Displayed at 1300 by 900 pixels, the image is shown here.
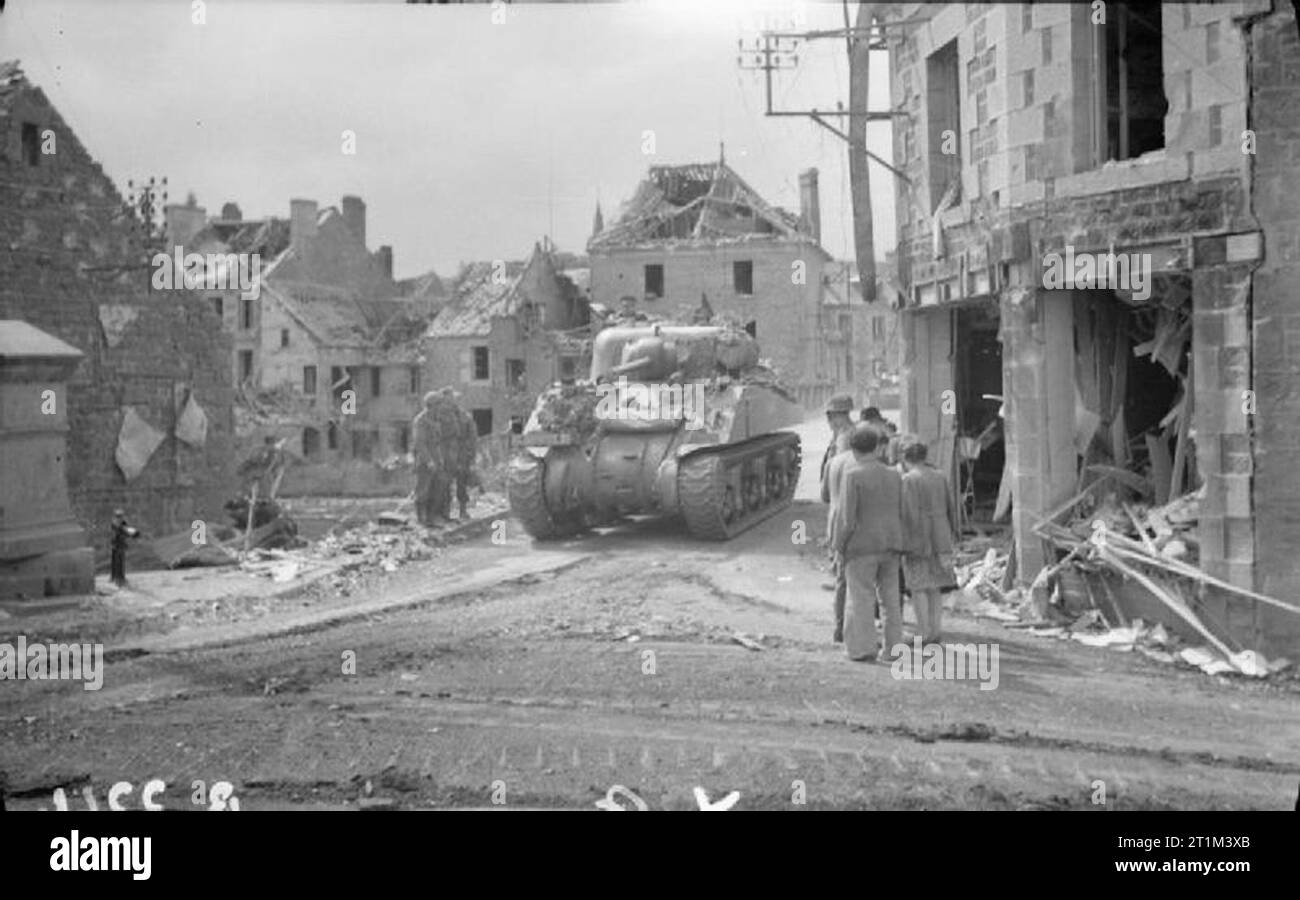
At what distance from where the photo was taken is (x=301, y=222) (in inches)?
1291

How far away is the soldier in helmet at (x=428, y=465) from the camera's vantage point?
50.5ft

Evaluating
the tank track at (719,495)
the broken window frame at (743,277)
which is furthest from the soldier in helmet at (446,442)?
the broken window frame at (743,277)

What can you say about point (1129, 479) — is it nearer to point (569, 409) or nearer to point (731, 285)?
point (569, 409)

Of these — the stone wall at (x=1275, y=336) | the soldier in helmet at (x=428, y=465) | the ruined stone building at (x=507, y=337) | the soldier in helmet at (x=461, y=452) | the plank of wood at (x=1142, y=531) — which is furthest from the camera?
the ruined stone building at (x=507, y=337)

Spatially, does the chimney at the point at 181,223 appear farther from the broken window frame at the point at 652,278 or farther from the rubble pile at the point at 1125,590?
the rubble pile at the point at 1125,590

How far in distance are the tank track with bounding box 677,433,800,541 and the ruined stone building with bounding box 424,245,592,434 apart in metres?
15.1

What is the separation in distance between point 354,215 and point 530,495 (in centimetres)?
2305

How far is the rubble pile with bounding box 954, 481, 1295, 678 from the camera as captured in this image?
8602 millimetres

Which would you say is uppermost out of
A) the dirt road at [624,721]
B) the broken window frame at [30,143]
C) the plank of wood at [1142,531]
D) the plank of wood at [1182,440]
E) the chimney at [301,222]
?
the chimney at [301,222]

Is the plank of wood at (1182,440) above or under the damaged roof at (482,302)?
under

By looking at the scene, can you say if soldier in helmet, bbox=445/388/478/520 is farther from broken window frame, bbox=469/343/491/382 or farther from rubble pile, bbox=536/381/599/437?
broken window frame, bbox=469/343/491/382

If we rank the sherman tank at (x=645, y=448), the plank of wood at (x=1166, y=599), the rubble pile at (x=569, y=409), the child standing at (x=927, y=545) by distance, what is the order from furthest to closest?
the rubble pile at (x=569, y=409) → the sherman tank at (x=645, y=448) → the child standing at (x=927, y=545) → the plank of wood at (x=1166, y=599)

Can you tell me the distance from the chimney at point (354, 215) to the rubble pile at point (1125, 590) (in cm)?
2746

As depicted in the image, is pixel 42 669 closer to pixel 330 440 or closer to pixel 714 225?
pixel 714 225
